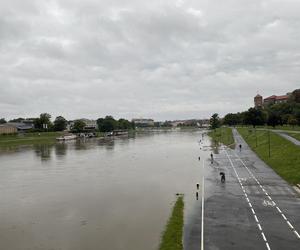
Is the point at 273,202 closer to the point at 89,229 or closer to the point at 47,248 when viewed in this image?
the point at 89,229

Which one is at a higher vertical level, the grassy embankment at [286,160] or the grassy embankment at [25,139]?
the grassy embankment at [25,139]

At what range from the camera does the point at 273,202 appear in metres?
33.9

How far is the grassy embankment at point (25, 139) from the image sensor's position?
14712 centimetres

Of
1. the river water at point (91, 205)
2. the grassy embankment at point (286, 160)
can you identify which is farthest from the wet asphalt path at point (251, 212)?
the river water at point (91, 205)

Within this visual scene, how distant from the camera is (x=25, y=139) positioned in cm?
16262

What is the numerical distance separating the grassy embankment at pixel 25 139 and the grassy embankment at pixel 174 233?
4794 inches

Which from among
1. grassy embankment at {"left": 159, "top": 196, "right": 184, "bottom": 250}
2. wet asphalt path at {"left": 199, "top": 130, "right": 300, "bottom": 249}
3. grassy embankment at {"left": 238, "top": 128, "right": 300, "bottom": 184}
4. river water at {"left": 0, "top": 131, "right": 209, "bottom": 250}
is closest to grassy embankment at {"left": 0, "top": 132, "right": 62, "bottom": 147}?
river water at {"left": 0, "top": 131, "right": 209, "bottom": 250}

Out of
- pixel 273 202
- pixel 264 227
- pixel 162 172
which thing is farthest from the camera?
pixel 162 172

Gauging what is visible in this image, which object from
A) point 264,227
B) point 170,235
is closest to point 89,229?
point 170,235

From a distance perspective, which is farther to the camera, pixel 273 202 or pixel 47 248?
pixel 273 202

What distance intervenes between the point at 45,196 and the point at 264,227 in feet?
83.9

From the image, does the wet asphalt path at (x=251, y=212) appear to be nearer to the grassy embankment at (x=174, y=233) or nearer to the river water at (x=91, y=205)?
the grassy embankment at (x=174, y=233)

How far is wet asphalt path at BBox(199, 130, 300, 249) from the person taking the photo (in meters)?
23.6

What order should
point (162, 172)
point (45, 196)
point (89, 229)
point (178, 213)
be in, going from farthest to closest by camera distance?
1. point (162, 172)
2. point (45, 196)
3. point (178, 213)
4. point (89, 229)
